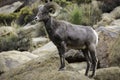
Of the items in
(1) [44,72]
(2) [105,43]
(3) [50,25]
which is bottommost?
(2) [105,43]

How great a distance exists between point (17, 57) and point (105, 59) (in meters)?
3.48

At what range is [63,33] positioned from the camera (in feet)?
42.8

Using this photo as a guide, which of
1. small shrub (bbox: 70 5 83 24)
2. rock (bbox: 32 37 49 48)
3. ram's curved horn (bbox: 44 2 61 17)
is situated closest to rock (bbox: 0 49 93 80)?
ram's curved horn (bbox: 44 2 61 17)

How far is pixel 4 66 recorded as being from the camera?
18.3 meters

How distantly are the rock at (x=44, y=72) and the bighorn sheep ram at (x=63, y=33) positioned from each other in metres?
0.32

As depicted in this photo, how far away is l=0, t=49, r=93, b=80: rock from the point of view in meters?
13.0

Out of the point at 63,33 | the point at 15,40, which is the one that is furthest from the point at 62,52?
the point at 15,40

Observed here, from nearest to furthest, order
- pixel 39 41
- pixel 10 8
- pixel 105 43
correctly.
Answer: pixel 105 43, pixel 39 41, pixel 10 8

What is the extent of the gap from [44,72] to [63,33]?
1353mm

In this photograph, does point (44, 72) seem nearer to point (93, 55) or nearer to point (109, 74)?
point (93, 55)

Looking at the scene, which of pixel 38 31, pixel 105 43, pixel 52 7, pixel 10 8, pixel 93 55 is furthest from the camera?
pixel 10 8

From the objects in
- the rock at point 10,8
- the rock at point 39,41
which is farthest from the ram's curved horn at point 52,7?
the rock at point 10,8

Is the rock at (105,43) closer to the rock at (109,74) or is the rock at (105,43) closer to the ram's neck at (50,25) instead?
the rock at (109,74)

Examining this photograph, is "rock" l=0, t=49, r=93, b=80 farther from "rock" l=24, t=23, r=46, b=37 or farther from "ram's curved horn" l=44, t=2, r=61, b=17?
"rock" l=24, t=23, r=46, b=37
